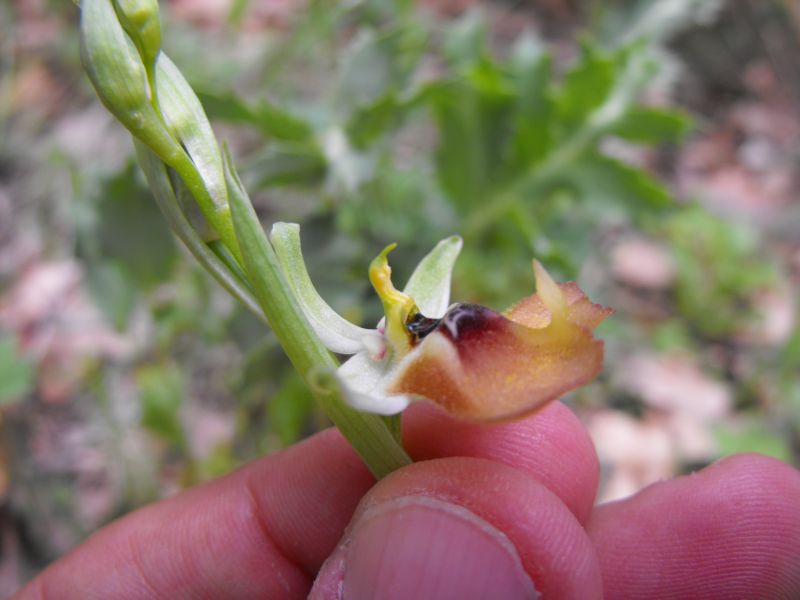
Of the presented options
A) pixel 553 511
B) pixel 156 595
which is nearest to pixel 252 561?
pixel 156 595

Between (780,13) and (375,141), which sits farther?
(780,13)

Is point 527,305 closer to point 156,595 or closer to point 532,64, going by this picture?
point 156,595

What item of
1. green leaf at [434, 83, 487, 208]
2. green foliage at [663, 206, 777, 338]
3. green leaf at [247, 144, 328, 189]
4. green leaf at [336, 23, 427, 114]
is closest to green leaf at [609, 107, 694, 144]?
green leaf at [434, 83, 487, 208]

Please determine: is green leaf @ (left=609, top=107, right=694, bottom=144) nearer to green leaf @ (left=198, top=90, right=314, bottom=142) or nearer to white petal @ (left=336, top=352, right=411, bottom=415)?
green leaf @ (left=198, top=90, right=314, bottom=142)

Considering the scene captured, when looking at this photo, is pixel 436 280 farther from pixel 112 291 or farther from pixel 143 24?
pixel 112 291

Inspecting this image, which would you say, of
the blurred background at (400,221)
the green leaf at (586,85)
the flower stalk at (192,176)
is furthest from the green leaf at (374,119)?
the flower stalk at (192,176)

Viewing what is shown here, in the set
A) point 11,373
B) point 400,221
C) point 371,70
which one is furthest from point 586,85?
point 11,373
